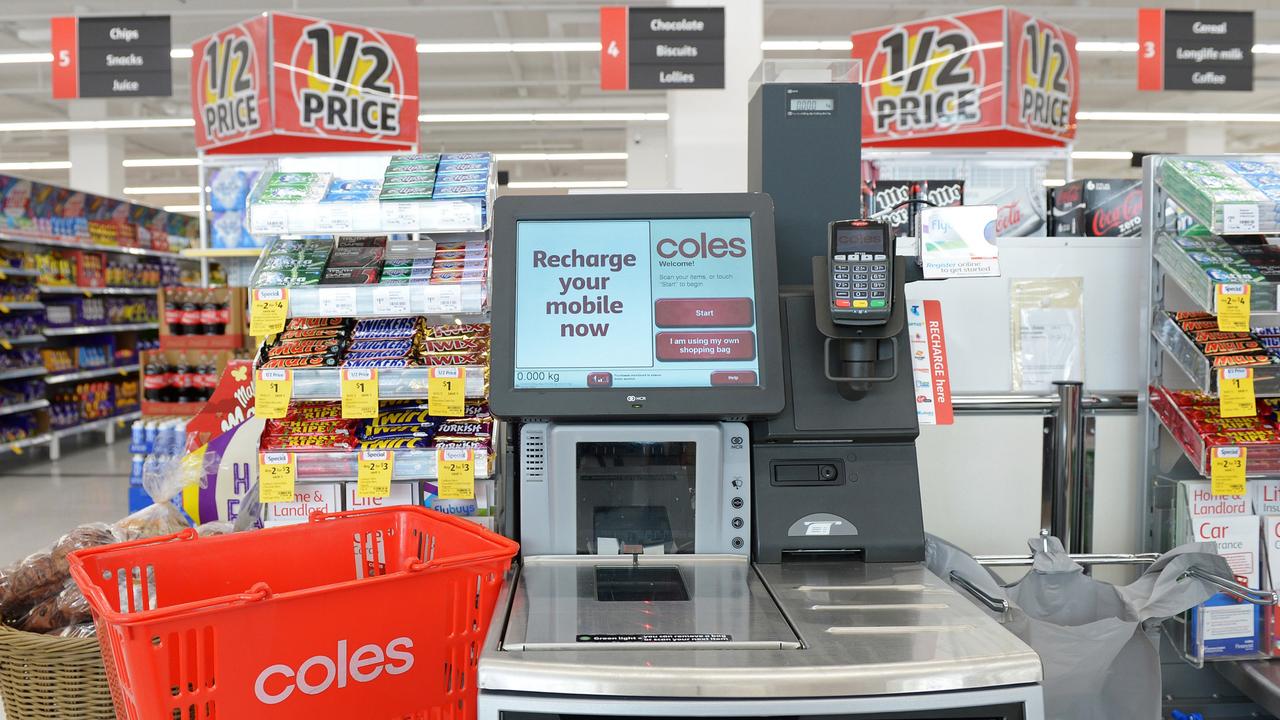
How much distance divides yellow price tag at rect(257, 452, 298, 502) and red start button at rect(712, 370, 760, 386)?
114 cm

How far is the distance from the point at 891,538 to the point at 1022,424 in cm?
88

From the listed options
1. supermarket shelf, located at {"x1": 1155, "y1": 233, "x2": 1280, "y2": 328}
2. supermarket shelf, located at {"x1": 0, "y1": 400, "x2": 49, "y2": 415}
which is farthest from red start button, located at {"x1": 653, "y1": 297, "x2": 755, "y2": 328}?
supermarket shelf, located at {"x1": 0, "y1": 400, "x2": 49, "y2": 415}

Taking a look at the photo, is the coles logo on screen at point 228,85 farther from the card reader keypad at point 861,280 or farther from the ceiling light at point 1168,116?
the ceiling light at point 1168,116

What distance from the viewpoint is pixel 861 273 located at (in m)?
1.61

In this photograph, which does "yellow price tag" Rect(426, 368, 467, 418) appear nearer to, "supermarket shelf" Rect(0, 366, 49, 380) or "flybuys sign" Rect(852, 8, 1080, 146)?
"flybuys sign" Rect(852, 8, 1080, 146)

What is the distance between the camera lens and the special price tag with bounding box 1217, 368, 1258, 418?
2113mm

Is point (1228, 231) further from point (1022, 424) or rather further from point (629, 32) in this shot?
point (629, 32)

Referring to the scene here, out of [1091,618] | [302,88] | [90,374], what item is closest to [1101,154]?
[302,88]

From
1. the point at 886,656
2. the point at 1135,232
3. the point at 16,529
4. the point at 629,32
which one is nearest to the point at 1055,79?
the point at 629,32

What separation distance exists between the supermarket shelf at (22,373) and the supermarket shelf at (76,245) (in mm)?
1206

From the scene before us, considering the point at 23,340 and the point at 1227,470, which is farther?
the point at 23,340

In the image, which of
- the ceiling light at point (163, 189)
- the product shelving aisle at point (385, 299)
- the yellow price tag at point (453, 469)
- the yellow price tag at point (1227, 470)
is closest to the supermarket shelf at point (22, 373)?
the product shelving aisle at point (385, 299)

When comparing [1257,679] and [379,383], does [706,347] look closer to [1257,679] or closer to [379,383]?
[379,383]

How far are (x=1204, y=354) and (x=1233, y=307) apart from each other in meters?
0.13
